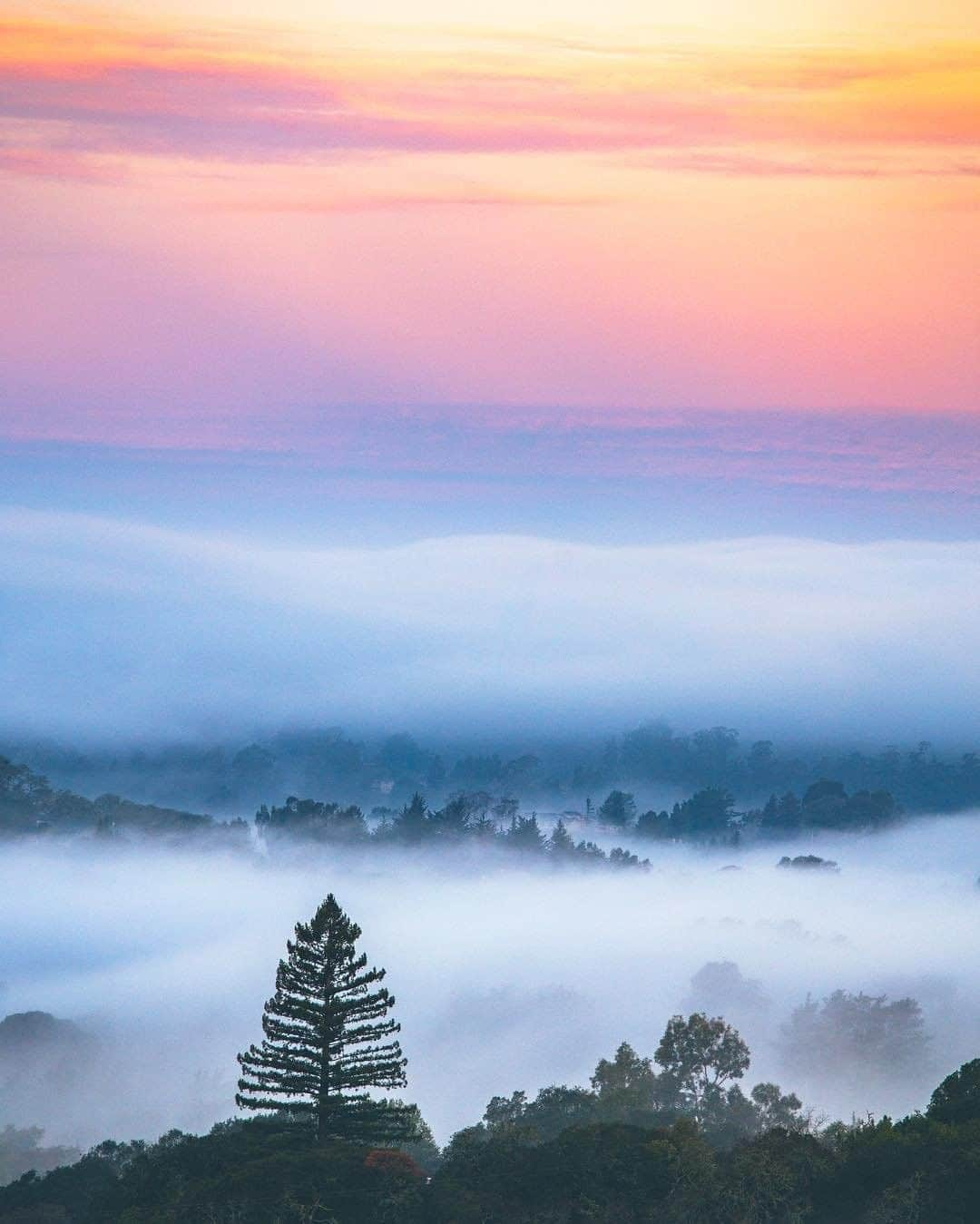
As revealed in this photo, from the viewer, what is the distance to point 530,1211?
5516 cm

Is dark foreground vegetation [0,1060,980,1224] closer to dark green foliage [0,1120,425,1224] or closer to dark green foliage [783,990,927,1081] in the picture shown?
dark green foliage [0,1120,425,1224]

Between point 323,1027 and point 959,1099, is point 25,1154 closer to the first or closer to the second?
point 323,1027

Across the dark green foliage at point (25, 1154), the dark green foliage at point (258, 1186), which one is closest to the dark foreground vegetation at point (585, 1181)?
the dark green foliage at point (258, 1186)

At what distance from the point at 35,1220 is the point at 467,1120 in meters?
58.6

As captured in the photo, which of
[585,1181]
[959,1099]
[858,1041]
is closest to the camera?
[585,1181]

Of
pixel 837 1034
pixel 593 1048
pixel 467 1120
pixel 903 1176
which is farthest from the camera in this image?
pixel 593 1048

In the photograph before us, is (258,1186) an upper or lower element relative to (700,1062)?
lower

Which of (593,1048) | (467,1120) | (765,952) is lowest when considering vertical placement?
(467,1120)

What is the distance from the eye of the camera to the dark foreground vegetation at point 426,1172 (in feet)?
180

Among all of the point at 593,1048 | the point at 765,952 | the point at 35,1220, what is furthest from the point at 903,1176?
the point at 765,952

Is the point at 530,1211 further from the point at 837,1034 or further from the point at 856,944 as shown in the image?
the point at 856,944

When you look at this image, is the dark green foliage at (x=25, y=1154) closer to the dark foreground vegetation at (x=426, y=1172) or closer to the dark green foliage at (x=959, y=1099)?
the dark foreground vegetation at (x=426, y=1172)

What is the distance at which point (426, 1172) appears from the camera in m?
60.7

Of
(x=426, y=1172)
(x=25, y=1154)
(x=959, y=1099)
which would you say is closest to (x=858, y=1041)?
(x=25, y=1154)
